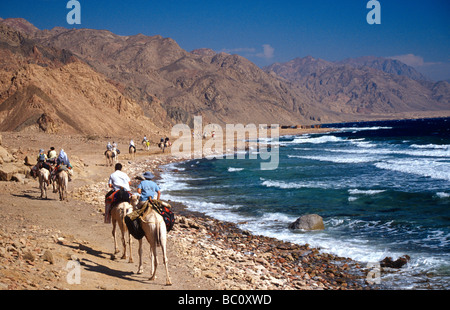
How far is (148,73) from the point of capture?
155 metres

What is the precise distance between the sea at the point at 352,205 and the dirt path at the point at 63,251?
18.7ft

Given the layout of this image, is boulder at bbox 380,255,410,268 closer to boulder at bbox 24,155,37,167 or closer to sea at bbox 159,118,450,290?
sea at bbox 159,118,450,290

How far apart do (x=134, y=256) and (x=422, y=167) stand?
28111mm

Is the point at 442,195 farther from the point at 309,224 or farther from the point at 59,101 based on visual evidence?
the point at 59,101

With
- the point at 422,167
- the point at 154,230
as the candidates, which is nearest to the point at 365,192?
the point at 422,167

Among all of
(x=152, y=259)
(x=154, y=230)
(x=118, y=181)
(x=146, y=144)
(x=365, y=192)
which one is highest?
(x=146, y=144)

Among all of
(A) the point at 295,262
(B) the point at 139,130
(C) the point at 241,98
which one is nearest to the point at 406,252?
(A) the point at 295,262

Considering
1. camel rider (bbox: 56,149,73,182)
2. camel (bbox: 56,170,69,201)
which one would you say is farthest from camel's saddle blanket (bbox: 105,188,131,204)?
camel rider (bbox: 56,149,73,182)

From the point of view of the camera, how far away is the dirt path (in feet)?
24.1

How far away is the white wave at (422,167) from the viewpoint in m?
26.9

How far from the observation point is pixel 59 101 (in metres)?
53.7

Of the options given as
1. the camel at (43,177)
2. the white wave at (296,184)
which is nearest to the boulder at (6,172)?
the camel at (43,177)

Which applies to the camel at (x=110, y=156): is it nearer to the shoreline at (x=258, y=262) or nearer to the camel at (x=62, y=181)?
the camel at (x=62, y=181)

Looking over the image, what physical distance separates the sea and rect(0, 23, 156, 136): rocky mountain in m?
24.0
